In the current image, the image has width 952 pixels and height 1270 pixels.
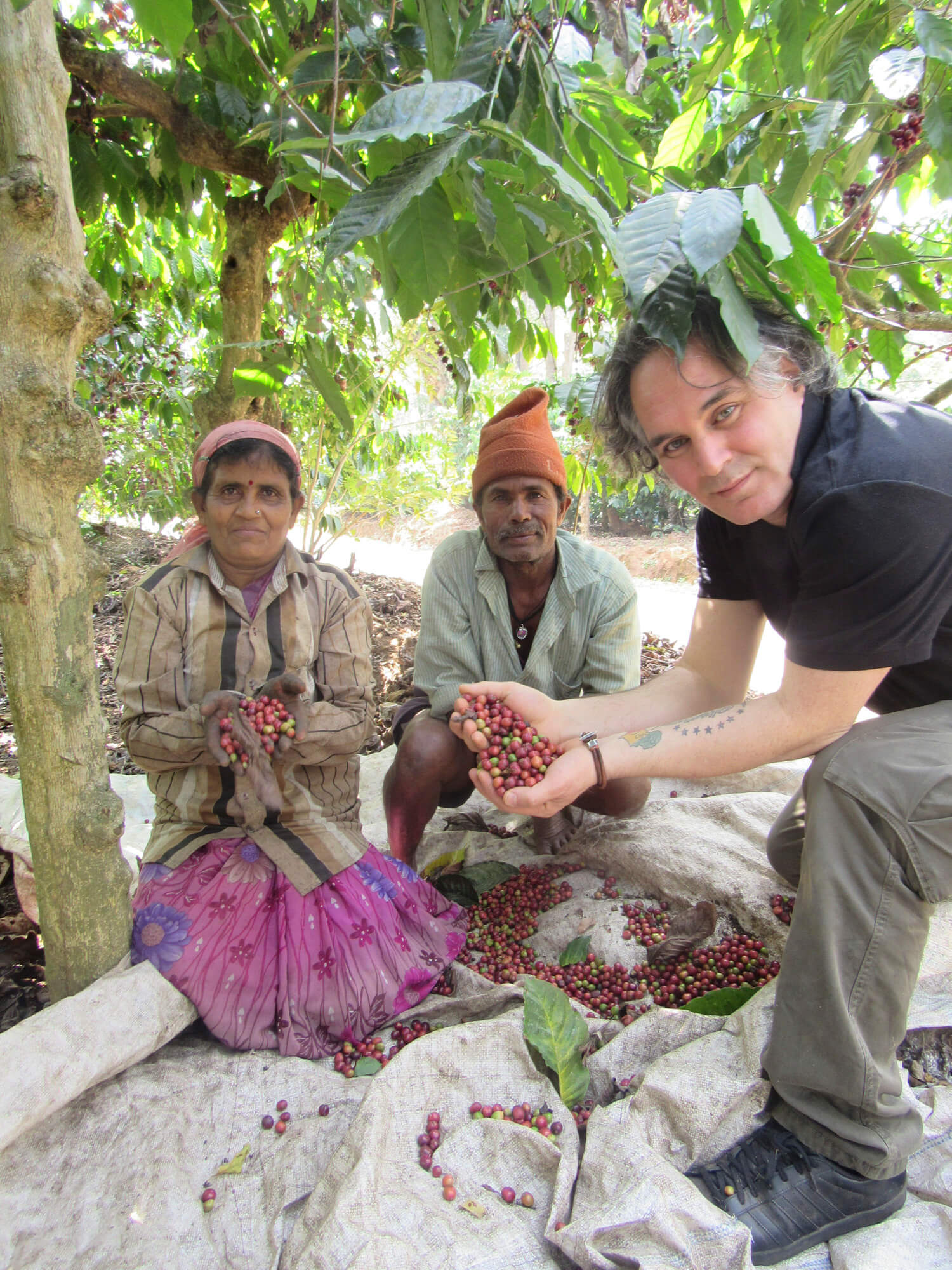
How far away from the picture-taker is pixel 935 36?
144 centimetres

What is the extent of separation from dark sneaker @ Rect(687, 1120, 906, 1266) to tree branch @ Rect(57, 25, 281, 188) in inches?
118

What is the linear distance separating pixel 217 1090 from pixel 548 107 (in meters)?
2.05

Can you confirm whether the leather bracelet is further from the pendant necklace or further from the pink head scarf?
the pink head scarf

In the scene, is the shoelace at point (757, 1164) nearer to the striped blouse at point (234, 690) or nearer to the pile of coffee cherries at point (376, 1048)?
the pile of coffee cherries at point (376, 1048)

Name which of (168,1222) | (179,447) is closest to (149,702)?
(168,1222)

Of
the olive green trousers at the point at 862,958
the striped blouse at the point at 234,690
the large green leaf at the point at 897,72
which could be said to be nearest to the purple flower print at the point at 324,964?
the striped blouse at the point at 234,690

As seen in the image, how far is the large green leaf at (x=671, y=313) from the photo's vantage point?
1208mm

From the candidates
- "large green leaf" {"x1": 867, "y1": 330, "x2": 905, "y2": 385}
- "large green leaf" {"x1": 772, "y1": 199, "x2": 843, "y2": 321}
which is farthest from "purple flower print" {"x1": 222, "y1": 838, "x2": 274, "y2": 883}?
"large green leaf" {"x1": 867, "y1": 330, "x2": 905, "y2": 385}

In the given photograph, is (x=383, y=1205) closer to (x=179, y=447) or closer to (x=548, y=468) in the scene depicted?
(x=548, y=468)

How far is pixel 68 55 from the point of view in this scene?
7.88ft

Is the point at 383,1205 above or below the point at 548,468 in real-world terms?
below

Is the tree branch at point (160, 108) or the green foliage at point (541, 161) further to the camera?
the tree branch at point (160, 108)

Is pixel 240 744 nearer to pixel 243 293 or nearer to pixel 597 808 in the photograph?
pixel 597 808

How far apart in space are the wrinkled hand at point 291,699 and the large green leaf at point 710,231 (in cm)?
132
